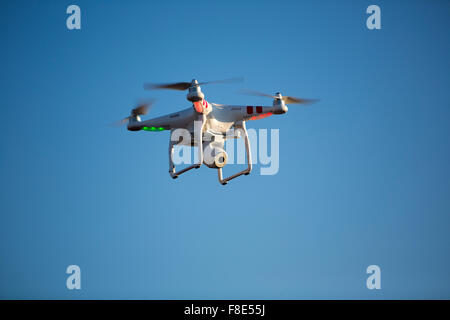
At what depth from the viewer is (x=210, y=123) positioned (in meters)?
37.2

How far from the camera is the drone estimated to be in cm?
3581

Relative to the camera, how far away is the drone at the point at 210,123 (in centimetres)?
3581

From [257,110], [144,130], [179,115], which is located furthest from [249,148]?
[144,130]

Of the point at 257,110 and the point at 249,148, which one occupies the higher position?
the point at 257,110

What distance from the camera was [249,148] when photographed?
37.7m
